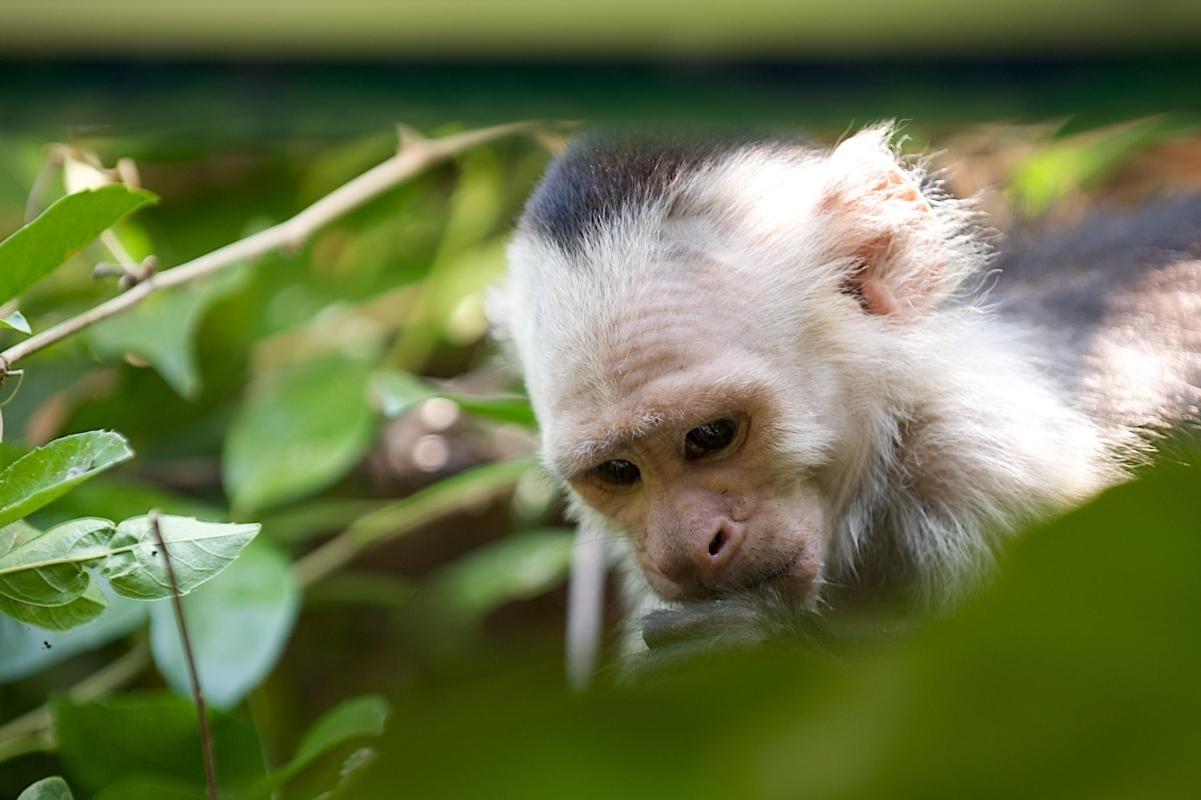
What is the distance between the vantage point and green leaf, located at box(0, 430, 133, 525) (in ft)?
4.45

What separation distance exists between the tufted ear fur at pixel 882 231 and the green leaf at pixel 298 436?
124 centimetres

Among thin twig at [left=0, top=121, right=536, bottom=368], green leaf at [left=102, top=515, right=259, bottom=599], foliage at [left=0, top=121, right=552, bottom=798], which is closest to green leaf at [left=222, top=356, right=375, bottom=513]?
foliage at [left=0, top=121, right=552, bottom=798]

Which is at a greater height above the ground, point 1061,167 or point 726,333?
point 726,333

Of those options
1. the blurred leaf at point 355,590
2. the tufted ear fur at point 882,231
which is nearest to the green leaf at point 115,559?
the tufted ear fur at point 882,231

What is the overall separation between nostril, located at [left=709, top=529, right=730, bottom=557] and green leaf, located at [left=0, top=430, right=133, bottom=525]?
36.5 inches

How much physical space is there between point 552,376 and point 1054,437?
869mm

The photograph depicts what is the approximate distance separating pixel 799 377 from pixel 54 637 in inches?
56.0

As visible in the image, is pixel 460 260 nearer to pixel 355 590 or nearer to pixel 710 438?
pixel 355 590

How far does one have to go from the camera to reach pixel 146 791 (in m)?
1.56

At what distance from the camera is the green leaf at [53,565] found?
141cm

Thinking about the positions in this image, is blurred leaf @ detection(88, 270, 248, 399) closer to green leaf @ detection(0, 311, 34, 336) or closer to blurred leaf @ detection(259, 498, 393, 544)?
blurred leaf @ detection(259, 498, 393, 544)

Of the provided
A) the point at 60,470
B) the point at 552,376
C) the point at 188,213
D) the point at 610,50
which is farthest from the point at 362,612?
the point at 610,50

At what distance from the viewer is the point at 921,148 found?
94.0 inches

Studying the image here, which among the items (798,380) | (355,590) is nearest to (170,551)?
(798,380)
